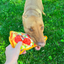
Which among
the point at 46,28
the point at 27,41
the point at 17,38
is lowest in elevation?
the point at 46,28

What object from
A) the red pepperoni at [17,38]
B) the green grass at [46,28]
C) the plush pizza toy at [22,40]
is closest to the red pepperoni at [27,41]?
the plush pizza toy at [22,40]

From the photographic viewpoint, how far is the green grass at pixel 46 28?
3359 millimetres

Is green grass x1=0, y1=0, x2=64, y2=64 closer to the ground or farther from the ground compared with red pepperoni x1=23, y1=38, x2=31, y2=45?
closer to the ground

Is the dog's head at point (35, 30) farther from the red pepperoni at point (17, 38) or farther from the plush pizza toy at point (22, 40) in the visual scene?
the red pepperoni at point (17, 38)

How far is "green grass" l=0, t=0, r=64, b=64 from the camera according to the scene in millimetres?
3359

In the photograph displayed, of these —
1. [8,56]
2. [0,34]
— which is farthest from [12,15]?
[8,56]

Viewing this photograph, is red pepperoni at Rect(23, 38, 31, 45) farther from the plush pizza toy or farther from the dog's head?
the dog's head

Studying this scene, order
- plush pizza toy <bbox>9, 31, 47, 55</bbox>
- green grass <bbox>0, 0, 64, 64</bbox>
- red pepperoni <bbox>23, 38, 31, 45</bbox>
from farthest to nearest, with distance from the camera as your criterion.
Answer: green grass <bbox>0, 0, 64, 64</bbox> < red pepperoni <bbox>23, 38, 31, 45</bbox> < plush pizza toy <bbox>9, 31, 47, 55</bbox>

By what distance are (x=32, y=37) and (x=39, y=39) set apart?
0.30 metres

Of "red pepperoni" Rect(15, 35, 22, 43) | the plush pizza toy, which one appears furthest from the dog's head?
"red pepperoni" Rect(15, 35, 22, 43)

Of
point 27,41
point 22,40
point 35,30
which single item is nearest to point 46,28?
point 35,30

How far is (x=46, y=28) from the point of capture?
4133mm

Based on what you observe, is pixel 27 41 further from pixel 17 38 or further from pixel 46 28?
pixel 46 28

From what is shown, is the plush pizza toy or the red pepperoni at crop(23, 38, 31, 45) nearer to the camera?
the plush pizza toy
